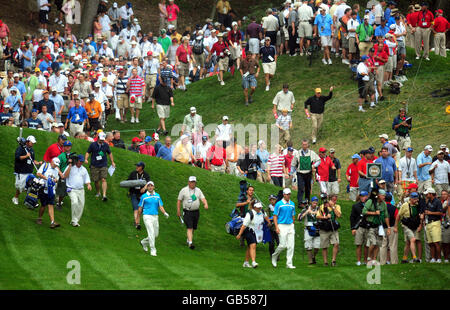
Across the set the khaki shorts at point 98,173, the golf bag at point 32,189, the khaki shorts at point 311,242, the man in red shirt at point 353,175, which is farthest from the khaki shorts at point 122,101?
the khaki shorts at point 311,242

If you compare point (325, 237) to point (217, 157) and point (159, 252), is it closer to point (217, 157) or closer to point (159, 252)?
point (159, 252)

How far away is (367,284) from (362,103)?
55.0ft

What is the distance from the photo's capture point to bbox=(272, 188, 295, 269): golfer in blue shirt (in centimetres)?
2289

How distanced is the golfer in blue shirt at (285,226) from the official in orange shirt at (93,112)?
1206 cm

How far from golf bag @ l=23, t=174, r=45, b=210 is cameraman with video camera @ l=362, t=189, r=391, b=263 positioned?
7849mm

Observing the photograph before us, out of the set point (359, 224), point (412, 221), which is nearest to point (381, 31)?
point (412, 221)

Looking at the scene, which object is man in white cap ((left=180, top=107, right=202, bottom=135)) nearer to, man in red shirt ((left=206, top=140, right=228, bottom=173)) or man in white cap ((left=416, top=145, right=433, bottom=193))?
man in red shirt ((left=206, top=140, right=228, bottom=173))

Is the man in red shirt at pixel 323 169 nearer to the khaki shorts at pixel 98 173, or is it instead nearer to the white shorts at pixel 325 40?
the khaki shorts at pixel 98 173

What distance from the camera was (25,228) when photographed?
23.4m

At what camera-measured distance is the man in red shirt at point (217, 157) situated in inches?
1238
